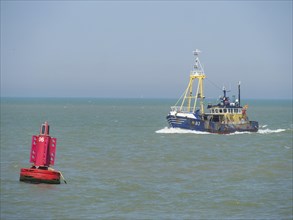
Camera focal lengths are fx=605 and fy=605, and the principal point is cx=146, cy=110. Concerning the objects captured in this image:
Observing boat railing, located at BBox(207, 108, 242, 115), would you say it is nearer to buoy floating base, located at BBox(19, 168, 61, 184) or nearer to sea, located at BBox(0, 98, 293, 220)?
sea, located at BBox(0, 98, 293, 220)

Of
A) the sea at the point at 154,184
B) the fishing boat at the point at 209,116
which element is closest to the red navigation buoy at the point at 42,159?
the sea at the point at 154,184

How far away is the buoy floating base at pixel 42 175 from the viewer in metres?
33.8

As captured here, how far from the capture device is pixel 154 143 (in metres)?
66.2

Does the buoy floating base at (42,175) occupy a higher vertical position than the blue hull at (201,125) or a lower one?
lower

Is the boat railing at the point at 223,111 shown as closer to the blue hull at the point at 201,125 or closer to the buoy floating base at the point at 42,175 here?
the blue hull at the point at 201,125

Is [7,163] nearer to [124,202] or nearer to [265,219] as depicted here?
[124,202]

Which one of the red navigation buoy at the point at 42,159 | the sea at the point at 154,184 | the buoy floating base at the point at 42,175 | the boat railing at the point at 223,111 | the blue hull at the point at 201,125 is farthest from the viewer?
the boat railing at the point at 223,111

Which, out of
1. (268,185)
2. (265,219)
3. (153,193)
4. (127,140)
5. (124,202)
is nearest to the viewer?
(265,219)

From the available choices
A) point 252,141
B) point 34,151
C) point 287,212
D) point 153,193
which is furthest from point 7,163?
point 252,141

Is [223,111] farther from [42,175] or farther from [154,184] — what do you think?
[42,175]

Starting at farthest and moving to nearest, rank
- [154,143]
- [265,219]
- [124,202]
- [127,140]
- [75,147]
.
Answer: [127,140] < [154,143] < [75,147] < [124,202] < [265,219]

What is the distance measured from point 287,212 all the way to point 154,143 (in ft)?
123

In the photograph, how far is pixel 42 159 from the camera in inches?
1325

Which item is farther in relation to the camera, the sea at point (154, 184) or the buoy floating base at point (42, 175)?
the buoy floating base at point (42, 175)
